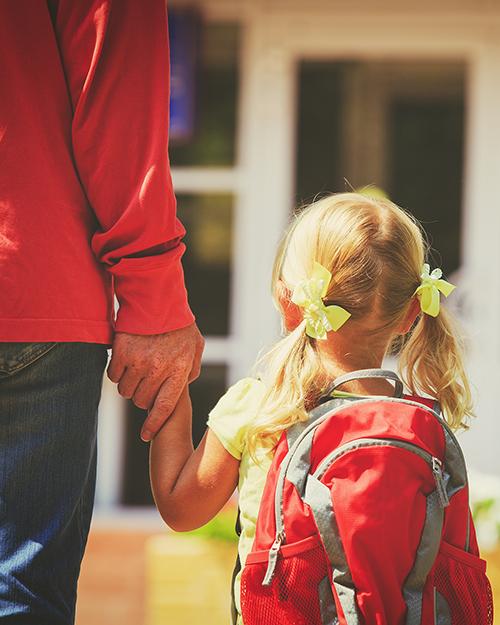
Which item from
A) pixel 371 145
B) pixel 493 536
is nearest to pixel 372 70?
→ pixel 371 145

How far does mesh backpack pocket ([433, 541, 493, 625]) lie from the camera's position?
1.56m

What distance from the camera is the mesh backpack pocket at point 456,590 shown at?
1.56 meters

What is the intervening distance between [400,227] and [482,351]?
9.09ft

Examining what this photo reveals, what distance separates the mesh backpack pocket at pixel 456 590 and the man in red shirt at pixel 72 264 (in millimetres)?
518

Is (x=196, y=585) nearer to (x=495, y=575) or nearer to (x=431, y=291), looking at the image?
(x=495, y=575)

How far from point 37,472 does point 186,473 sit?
0.88ft

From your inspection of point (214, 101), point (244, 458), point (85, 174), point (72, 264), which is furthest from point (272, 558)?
point (214, 101)

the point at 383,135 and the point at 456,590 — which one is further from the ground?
the point at 383,135

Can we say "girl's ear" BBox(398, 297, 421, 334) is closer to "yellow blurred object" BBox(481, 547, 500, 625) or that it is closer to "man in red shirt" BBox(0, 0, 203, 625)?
"man in red shirt" BBox(0, 0, 203, 625)

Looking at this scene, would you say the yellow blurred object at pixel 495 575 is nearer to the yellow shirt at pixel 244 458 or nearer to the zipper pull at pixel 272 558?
the yellow shirt at pixel 244 458

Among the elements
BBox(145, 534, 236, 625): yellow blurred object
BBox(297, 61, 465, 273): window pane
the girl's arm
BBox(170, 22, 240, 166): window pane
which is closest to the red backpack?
the girl's arm

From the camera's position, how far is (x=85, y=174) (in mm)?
1659

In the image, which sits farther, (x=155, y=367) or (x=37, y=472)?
(x=155, y=367)

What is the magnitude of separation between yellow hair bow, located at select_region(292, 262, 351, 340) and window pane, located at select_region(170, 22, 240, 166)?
295 cm
